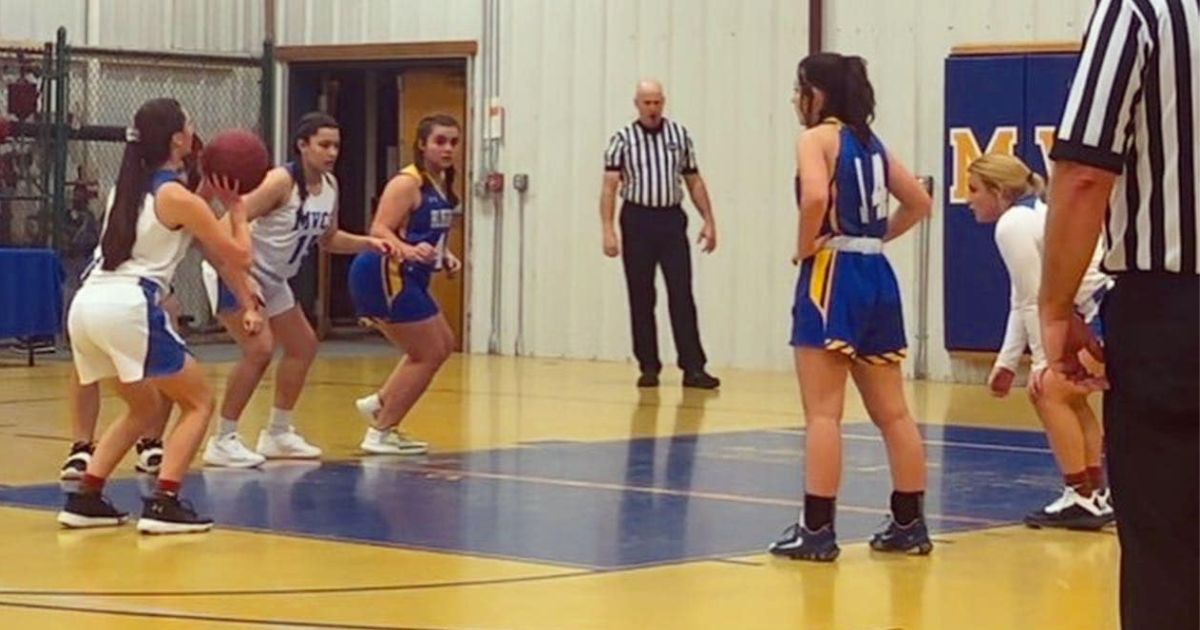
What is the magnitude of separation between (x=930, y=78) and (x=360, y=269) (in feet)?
25.1

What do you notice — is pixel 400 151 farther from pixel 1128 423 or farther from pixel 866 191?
pixel 1128 423

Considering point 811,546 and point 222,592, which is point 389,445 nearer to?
point 811,546

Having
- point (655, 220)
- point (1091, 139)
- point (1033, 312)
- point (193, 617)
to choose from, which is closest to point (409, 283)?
point (1033, 312)

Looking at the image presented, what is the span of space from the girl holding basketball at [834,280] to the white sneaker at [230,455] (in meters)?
3.64

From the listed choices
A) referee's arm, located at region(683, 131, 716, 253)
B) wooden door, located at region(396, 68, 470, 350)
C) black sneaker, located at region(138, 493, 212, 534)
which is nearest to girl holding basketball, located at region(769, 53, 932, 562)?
black sneaker, located at region(138, 493, 212, 534)

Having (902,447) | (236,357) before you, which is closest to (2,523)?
(902,447)

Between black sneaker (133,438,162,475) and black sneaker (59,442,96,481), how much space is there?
0.31 meters

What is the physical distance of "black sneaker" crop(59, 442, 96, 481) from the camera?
10578mm

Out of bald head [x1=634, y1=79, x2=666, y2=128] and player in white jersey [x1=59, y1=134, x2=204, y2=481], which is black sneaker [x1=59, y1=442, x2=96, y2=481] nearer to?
player in white jersey [x1=59, y1=134, x2=204, y2=481]

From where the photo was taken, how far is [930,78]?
1852 cm

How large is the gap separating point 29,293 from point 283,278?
6877mm

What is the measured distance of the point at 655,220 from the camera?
17203 mm

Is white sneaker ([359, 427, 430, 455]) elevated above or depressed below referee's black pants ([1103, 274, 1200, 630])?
below

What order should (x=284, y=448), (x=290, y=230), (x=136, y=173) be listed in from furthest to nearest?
(x=284, y=448)
(x=290, y=230)
(x=136, y=173)
